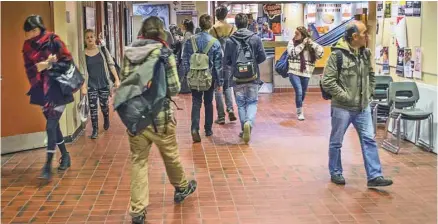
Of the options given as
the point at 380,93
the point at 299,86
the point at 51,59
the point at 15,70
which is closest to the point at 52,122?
the point at 51,59

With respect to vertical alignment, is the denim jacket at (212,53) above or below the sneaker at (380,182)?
above

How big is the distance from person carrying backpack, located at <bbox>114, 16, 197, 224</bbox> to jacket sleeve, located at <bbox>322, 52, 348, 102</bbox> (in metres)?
1.45

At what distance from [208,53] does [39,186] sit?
266cm

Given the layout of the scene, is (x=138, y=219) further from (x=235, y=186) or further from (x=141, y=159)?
(x=235, y=186)

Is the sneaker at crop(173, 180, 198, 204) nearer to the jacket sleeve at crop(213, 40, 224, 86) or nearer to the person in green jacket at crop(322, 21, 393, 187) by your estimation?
the person in green jacket at crop(322, 21, 393, 187)

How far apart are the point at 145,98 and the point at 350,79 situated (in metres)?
1.92

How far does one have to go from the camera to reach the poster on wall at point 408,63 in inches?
287

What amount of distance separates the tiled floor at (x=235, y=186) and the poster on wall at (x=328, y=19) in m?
5.23

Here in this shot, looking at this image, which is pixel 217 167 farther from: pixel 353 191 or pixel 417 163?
pixel 417 163

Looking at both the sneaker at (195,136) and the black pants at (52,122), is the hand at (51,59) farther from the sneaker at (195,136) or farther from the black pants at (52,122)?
the sneaker at (195,136)

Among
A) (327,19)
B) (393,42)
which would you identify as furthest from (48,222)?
(327,19)

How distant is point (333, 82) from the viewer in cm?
502

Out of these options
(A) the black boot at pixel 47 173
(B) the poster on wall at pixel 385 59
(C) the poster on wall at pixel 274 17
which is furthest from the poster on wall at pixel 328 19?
(A) the black boot at pixel 47 173

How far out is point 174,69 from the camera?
14.1ft
